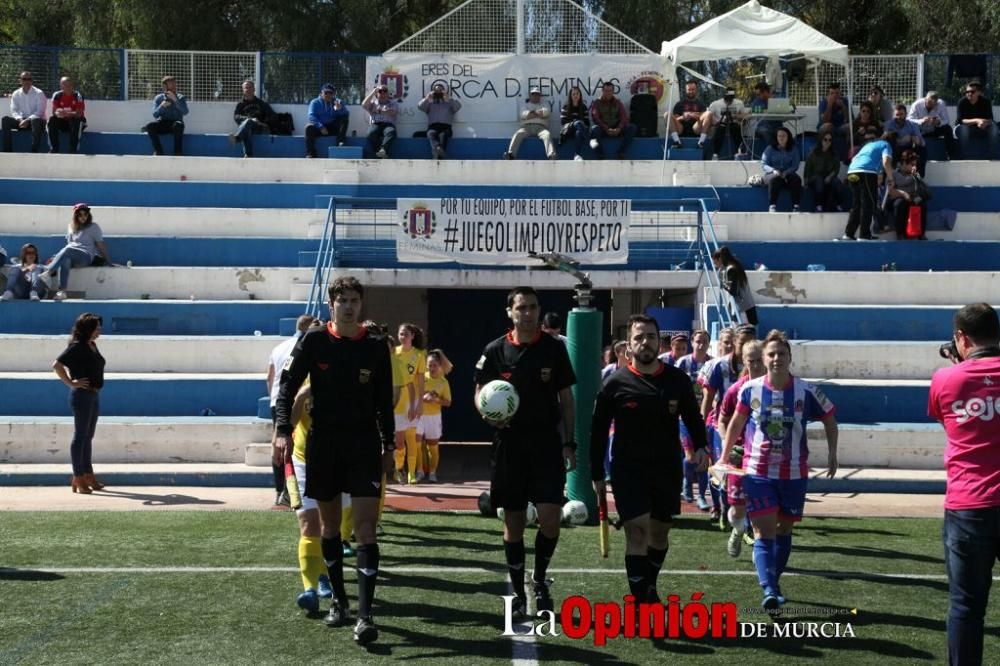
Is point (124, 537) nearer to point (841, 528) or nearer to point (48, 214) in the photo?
point (841, 528)

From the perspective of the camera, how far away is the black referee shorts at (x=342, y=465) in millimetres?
7793

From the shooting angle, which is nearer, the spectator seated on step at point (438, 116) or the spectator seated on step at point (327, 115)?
the spectator seated on step at point (438, 116)

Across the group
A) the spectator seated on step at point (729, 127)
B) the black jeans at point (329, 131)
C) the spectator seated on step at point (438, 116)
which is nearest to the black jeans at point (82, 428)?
the black jeans at point (329, 131)

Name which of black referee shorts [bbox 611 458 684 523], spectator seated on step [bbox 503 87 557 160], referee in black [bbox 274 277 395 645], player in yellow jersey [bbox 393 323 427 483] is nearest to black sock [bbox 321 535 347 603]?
Answer: referee in black [bbox 274 277 395 645]

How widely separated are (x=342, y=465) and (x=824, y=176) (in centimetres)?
1474

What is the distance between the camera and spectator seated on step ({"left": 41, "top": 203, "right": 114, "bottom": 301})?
18.6 m

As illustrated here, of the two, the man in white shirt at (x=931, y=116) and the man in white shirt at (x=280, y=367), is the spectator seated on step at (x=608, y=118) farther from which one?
the man in white shirt at (x=280, y=367)

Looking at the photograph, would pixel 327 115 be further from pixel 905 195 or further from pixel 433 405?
pixel 905 195

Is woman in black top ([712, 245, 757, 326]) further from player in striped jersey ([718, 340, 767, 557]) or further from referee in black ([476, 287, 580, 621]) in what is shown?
referee in black ([476, 287, 580, 621])

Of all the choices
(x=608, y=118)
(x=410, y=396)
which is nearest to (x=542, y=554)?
(x=410, y=396)

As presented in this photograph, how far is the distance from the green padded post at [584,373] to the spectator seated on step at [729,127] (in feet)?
37.8

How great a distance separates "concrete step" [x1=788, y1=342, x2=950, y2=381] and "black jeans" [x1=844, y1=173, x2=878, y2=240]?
131 inches

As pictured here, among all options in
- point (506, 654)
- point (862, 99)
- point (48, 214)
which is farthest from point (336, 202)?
point (506, 654)

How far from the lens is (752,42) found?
2220cm
